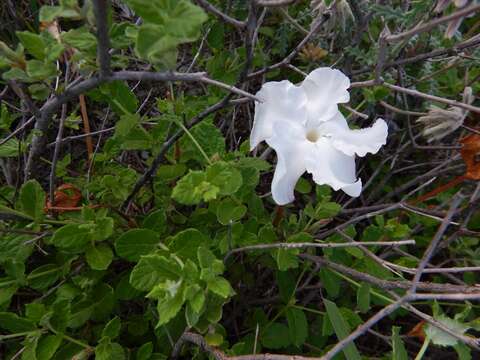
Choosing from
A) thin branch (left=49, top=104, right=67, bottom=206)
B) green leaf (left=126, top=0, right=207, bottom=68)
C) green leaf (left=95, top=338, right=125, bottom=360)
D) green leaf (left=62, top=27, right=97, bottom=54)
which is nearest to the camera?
green leaf (left=126, top=0, right=207, bottom=68)

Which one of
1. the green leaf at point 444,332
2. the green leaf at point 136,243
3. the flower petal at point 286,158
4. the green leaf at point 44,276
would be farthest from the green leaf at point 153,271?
the green leaf at point 444,332

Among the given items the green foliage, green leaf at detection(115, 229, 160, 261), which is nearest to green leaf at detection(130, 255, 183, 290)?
the green foliage

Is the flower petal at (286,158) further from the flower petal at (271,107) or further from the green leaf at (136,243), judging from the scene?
the green leaf at (136,243)

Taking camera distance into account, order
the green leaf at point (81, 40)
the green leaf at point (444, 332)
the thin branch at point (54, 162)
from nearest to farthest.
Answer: the green leaf at point (81, 40)
the green leaf at point (444, 332)
the thin branch at point (54, 162)

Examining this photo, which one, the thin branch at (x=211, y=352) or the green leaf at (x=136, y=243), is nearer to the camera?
the thin branch at (x=211, y=352)

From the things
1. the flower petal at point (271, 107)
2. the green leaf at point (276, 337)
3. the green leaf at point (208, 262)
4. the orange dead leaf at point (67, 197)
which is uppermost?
the flower petal at point (271, 107)

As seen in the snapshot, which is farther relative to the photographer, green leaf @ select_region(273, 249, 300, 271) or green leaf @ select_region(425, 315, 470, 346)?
green leaf @ select_region(273, 249, 300, 271)

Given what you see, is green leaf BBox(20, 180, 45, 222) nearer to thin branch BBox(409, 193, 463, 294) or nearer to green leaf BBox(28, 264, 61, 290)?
green leaf BBox(28, 264, 61, 290)
